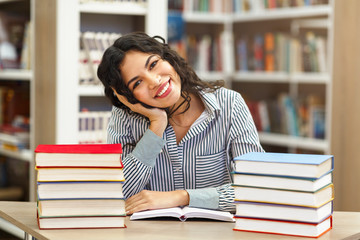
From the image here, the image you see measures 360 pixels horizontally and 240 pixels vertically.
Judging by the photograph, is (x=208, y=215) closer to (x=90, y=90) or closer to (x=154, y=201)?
(x=154, y=201)

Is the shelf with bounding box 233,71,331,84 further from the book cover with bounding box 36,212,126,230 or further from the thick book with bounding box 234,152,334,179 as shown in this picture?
the book cover with bounding box 36,212,126,230

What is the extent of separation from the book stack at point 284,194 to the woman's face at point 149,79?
0.43 meters

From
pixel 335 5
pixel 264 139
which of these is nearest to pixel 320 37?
pixel 264 139

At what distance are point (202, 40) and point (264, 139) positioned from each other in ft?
2.96

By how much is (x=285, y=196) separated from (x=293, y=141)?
2690 mm

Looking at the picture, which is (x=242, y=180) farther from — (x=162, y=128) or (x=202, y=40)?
(x=202, y=40)

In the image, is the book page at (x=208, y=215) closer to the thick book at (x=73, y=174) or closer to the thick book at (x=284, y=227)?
the thick book at (x=284, y=227)

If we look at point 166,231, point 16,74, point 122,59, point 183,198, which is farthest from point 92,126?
point 166,231

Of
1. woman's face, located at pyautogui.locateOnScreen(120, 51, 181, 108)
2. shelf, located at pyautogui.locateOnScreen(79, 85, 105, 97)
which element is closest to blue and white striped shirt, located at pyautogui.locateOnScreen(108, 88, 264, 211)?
woman's face, located at pyautogui.locateOnScreen(120, 51, 181, 108)

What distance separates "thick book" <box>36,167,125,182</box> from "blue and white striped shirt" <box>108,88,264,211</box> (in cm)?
45

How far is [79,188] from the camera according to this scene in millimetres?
1429

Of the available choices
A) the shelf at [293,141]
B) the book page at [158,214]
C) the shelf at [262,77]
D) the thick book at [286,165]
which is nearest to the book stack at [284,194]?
the thick book at [286,165]

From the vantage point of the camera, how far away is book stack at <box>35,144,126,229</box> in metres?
1.42

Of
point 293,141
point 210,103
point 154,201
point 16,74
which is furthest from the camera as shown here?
point 293,141
